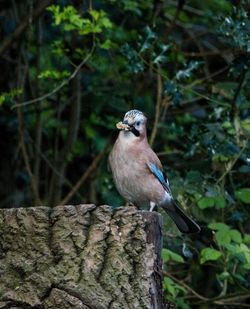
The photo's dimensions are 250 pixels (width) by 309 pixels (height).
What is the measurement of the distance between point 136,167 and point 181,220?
1.72 feet

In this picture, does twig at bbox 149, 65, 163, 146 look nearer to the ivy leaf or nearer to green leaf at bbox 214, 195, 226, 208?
the ivy leaf

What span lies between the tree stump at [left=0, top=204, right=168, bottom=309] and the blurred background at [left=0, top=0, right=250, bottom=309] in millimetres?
1637

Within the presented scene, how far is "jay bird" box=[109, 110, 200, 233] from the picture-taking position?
535cm

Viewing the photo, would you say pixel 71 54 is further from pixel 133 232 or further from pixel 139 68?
pixel 133 232

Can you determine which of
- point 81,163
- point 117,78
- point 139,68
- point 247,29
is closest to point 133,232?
point 247,29

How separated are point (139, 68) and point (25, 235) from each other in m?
2.91

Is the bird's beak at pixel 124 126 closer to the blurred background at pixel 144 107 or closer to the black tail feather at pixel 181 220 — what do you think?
the black tail feather at pixel 181 220

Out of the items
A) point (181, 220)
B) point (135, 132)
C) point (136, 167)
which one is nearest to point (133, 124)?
point (135, 132)

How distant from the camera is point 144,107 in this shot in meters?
7.54

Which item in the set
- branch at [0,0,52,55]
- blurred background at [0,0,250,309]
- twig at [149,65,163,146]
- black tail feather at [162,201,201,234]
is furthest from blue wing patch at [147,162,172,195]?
branch at [0,0,52,55]

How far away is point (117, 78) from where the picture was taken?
25.4ft

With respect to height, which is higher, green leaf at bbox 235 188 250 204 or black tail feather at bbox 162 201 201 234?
green leaf at bbox 235 188 250 204

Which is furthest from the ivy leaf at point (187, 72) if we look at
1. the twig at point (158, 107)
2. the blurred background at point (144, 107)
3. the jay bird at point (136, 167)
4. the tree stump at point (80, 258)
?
the tree stump at point (80, 258)

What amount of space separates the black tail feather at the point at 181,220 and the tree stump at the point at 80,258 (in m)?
1.58
